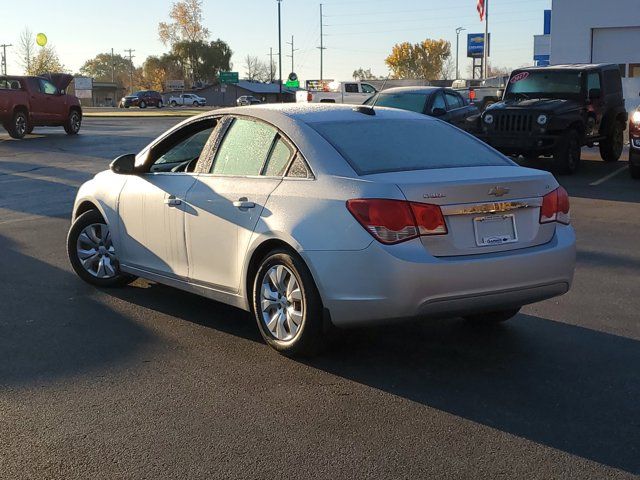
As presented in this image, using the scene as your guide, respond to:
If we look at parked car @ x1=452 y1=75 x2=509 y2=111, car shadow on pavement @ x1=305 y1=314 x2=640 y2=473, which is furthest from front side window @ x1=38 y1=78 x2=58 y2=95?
car shadow on pavement @ x1=305 y1=314 x2=640 y2=473

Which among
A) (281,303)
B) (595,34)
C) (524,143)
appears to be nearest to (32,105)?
(524,143)

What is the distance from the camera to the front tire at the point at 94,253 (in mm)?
7113

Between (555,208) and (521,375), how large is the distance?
1.11 m

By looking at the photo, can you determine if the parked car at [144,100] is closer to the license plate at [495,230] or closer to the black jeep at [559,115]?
the black jeep at [559,115]

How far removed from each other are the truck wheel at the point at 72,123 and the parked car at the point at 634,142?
1988 centimetres

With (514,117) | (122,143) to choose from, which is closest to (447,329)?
(514,117)

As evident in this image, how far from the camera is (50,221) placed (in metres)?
11.2

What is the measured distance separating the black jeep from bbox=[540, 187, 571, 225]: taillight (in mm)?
9975

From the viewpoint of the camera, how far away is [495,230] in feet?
16.5

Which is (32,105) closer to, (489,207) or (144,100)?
(489,207)

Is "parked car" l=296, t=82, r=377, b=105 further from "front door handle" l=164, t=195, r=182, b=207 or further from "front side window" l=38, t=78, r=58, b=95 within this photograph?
"front door handle" l=164, t=195, r=182, b=207

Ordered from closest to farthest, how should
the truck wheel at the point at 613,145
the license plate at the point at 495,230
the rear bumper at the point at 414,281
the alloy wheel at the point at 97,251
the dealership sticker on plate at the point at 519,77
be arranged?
the rear bumper at the point at 414,281 → the license plate at the point at 495,230 → the alloy wheel at the point at 97,251 → the dealership sticker on plate at the point at 519,77 → the truck wheel at the point at 613,145

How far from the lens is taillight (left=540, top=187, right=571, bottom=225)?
208 inches

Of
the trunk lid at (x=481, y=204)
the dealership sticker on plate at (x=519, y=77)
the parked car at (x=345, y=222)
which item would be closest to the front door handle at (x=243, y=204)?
the parked car at (x=345, y=222)
